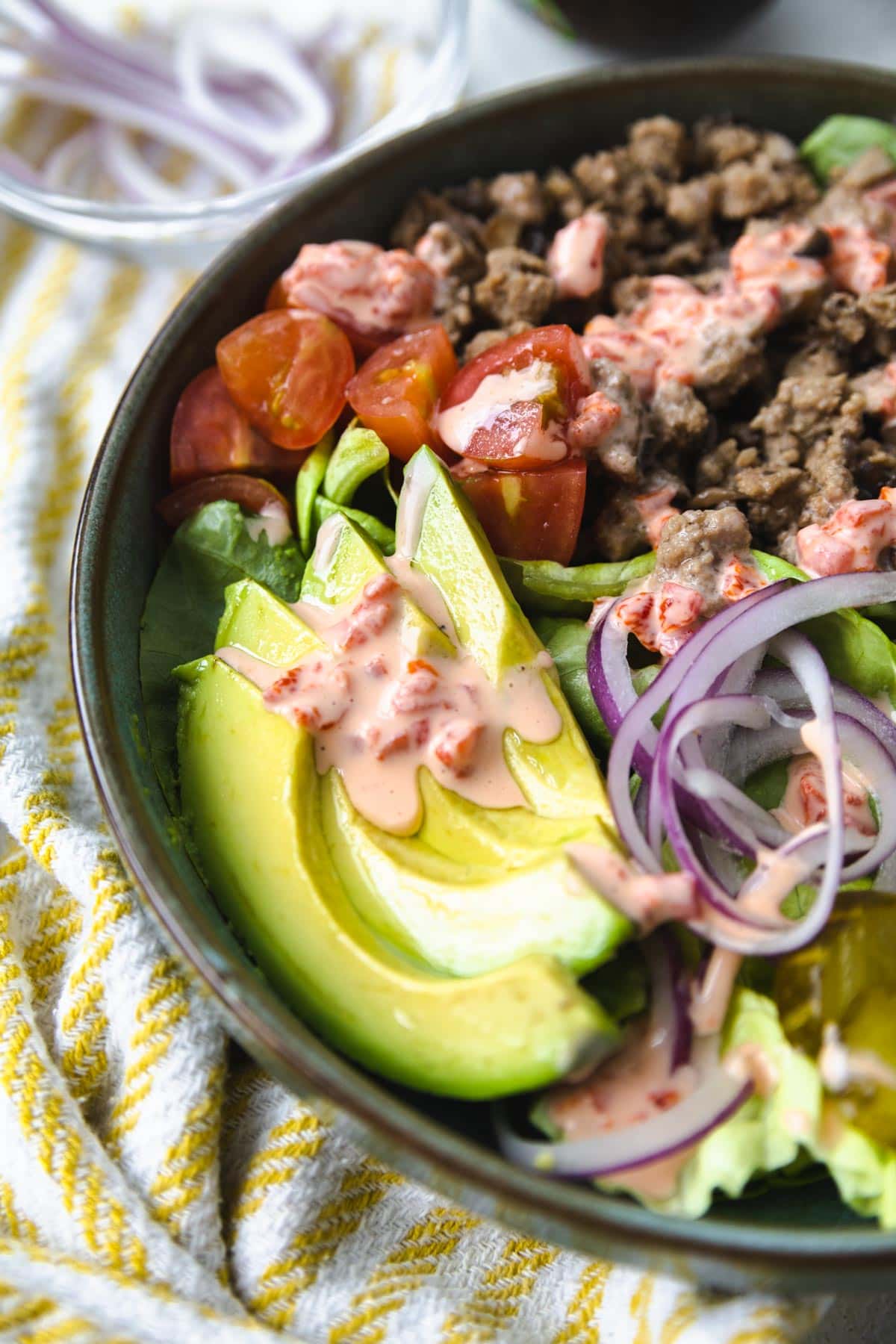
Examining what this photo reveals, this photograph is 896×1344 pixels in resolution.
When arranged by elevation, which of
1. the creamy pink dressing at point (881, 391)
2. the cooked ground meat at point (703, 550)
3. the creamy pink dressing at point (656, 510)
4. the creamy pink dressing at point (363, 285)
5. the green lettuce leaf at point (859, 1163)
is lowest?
the green lettuce leaf at point (859, 1163)

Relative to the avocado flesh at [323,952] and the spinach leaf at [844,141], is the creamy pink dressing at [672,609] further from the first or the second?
the spinach leaf at [844,141]

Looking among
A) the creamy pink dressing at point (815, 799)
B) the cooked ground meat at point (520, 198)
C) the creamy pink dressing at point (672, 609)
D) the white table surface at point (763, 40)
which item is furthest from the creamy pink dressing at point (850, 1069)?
the white table surface at point (763, 40)

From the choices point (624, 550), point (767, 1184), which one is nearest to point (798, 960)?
point (767, 1184)

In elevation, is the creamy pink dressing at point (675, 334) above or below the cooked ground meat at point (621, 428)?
above

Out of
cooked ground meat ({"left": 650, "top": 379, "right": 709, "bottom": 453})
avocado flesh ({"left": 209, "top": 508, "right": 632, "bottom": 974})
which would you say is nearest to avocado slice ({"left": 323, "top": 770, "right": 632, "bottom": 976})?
avocado flesh ({"left": 209, "top": 508, "right": 632, "bottom": 974})

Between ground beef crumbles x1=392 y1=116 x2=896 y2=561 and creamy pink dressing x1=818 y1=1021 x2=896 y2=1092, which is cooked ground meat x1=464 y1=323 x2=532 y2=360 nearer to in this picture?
ground beef crumbles x1=392 y1=116 x2=896 y2=561

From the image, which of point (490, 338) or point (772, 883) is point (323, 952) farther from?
point (490, 338)

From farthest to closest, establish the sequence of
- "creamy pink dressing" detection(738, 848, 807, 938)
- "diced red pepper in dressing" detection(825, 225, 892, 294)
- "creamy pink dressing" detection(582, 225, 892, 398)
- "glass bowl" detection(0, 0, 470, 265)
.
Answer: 1. "glass bowl" detection(0, 0, 470, 265)
2. "diced red pepper in dressing" detection(825, 225, 892, 294)
3. "creamy pink dressing" detection(582, 225, 892, 398)
4. "creamy pink dressing" detection(738, 848, 807, 938)
